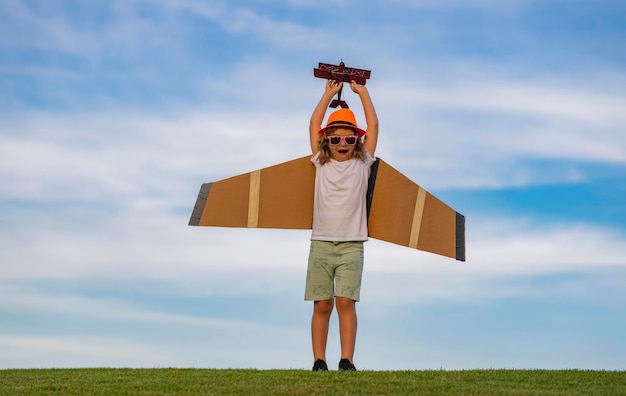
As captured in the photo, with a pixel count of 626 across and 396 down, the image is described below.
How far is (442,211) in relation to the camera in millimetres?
8422

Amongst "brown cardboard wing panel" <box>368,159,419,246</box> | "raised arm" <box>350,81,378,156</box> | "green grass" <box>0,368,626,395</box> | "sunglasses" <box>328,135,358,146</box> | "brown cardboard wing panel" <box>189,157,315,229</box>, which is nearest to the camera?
"green grass" <box>0,368,626,395</box>

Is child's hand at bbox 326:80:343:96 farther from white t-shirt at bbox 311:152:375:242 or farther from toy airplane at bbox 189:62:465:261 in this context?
white t-shirt at bbox 311:152:375:242

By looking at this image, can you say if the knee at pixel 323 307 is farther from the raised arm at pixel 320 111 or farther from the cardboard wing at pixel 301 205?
the raised arm at pixel 320 111

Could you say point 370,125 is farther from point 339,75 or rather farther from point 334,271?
point 334,271

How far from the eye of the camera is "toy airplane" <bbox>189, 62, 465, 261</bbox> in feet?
26.7

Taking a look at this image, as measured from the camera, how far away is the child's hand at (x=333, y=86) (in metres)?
8.07

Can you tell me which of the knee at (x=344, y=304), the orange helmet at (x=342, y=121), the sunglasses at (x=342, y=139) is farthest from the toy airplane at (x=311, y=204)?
the knee at (x=344, y=304)

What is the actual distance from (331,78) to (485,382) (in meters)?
3.19

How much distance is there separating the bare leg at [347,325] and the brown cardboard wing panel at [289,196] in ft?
3.46

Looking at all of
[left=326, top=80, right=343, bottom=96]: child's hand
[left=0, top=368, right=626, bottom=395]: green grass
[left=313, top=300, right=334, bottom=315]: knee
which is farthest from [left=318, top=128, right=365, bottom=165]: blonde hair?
[left=0, top=368, right=626, bottom=395]: green grass

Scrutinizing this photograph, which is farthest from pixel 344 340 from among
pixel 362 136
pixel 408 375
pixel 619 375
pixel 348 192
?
pixel 619 375

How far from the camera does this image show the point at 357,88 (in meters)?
8.09

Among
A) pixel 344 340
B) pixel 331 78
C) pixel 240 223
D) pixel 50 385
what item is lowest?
pixel 50 385

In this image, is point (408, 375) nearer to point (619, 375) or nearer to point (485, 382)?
point (485, 382)
